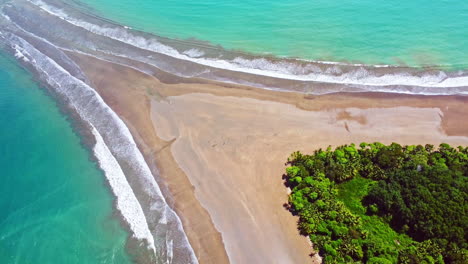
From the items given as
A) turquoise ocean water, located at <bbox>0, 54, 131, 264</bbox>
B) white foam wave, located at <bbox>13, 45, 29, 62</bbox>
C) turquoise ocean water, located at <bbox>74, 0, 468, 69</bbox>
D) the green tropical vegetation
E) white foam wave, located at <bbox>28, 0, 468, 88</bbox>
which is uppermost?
turquoise ocean water, located at <bbox>74, 0, 468, 69</bbox>

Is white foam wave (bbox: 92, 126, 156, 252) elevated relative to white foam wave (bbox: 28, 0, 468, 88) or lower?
lower

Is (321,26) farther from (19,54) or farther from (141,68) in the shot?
(19,54)

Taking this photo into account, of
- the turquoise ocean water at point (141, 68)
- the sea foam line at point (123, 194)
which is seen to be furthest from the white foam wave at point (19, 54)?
the sea foam line at point (123, 194)

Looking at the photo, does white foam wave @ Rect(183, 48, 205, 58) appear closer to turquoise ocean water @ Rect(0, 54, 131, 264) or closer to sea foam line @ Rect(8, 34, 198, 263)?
sea foam line @ Rect(8, 34, 198, 263)

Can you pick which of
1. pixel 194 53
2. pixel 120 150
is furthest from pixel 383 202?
pixel 194 53

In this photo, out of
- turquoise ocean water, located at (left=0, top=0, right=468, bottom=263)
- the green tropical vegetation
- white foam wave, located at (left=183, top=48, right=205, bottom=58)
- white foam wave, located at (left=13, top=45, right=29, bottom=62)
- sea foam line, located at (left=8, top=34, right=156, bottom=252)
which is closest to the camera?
the green tropical vegetation

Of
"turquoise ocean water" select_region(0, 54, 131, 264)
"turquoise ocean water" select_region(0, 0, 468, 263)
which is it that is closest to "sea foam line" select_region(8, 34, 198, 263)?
"turquoise ocean water" select_region(0, 0, 468, 263)

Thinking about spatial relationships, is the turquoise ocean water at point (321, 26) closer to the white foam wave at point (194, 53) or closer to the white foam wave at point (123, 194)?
the white foam wave at point (194, 53)
